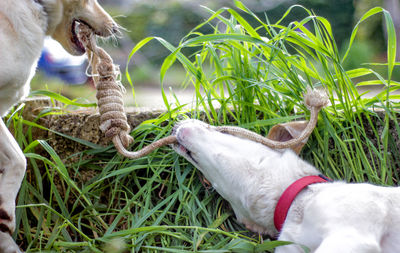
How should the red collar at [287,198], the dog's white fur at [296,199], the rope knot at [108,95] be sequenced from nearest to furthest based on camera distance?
1. the dog's white fur at [296,199]
2. the red collar at [287,198]
3. the rope knot at [108,95]

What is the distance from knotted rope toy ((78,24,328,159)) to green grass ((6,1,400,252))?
0.17m

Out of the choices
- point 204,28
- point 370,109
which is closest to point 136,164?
point 370,109

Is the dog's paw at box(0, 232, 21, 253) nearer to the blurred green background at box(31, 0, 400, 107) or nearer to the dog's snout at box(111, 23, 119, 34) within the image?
the dog's snout at box(111, 23, 119, 34)

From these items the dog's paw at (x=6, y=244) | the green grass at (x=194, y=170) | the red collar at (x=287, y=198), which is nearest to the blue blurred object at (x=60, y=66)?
the green grass at (x=194, y=170)

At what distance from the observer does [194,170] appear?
7.87 ft

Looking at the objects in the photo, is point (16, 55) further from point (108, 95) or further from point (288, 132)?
point (288, 132)

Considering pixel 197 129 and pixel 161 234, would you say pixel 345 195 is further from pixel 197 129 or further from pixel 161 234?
pixel 161 234

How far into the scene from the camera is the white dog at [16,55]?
1.92 meters

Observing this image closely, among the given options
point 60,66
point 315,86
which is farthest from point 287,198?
point 60,66

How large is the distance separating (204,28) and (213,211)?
13.1 metres

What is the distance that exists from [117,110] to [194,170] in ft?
1.66

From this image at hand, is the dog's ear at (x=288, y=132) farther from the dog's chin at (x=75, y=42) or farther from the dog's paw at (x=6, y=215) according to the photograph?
the dog's paw at (x=6, y=215)

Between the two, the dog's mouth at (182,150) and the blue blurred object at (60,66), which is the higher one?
the blue blurred object at (60,66)

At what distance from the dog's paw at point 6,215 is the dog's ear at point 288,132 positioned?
1.18m
